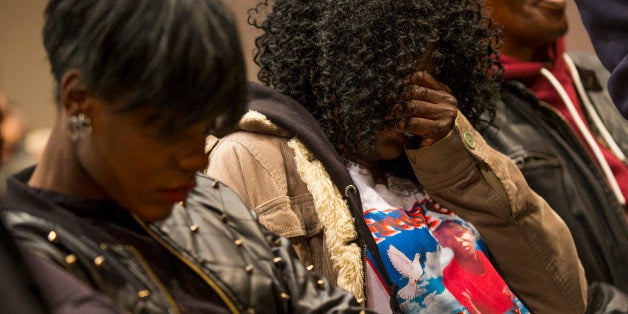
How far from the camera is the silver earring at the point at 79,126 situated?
949 mm

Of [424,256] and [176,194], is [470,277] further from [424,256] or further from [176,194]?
[176,194]

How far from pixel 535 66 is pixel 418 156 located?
739 mm

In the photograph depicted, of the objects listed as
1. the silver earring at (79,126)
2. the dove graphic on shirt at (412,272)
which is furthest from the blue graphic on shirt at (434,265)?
the silver earring at (79,126)

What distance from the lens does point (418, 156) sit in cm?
159

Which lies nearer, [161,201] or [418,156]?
[161,201]

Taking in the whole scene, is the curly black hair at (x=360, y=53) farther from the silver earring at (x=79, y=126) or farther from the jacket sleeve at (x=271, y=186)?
the silver earring at (x=79, y=126)

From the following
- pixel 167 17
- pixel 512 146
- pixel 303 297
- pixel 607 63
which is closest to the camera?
pixel 167 17

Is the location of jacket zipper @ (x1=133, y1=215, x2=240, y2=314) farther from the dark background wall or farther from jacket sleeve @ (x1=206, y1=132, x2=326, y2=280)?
jacket sleeve @ (x1=206, y1=132, x2=326, y2=280)

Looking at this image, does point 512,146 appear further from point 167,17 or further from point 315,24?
point 167,17

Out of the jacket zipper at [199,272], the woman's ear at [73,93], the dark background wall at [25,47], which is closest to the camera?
the woman's ear at [73,93]

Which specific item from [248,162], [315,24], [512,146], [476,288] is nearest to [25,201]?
[248,162]

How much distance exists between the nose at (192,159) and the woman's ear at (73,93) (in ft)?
0.41

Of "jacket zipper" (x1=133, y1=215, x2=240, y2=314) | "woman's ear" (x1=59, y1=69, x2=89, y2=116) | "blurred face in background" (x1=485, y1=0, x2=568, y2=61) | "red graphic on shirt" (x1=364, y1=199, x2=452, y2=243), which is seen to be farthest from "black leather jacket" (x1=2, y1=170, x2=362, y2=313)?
"blurred face in background" (x1=485, y1=0, x2=568, y2=61)

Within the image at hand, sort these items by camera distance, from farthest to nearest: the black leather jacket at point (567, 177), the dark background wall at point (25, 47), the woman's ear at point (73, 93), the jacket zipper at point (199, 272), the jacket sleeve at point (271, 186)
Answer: the black leather jacket at point (567, 177) < the jacket sleeve at point (271, 186) < the dark background wall at point (25, 47) < the jacket zipper at point (199, 272) < the woman's ear at point (73, 93)
